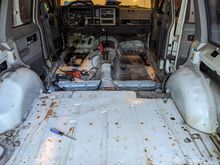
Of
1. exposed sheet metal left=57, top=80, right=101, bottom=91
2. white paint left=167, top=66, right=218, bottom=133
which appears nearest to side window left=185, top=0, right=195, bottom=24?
white paint left=167, top=66, right=218, bottom=133

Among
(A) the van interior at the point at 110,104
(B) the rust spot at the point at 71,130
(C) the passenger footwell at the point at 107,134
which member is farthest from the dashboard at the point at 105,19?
(B) the rust spot at the point at 71,130

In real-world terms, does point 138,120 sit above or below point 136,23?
below

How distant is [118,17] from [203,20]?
8.87ft

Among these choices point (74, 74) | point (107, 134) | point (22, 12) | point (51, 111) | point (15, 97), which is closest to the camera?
point (107, 134)

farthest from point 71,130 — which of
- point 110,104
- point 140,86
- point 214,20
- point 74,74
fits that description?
point 74,74

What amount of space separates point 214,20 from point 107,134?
1217 mm

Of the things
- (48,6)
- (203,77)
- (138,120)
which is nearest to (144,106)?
(138,120)

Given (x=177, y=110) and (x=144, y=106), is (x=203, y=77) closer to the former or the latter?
(x=177, y=110)

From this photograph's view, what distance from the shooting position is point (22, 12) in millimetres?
2725

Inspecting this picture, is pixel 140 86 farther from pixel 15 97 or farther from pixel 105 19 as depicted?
pixel 105 19

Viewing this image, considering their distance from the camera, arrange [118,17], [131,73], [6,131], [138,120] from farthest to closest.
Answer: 1. [118,17]
2. [131,73]
3. [138,120]
4. [6,131]

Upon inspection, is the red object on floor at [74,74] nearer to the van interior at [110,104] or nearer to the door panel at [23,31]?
the van interior at [110,104]

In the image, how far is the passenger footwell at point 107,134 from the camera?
144cm

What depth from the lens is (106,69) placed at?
3121 millimetres
